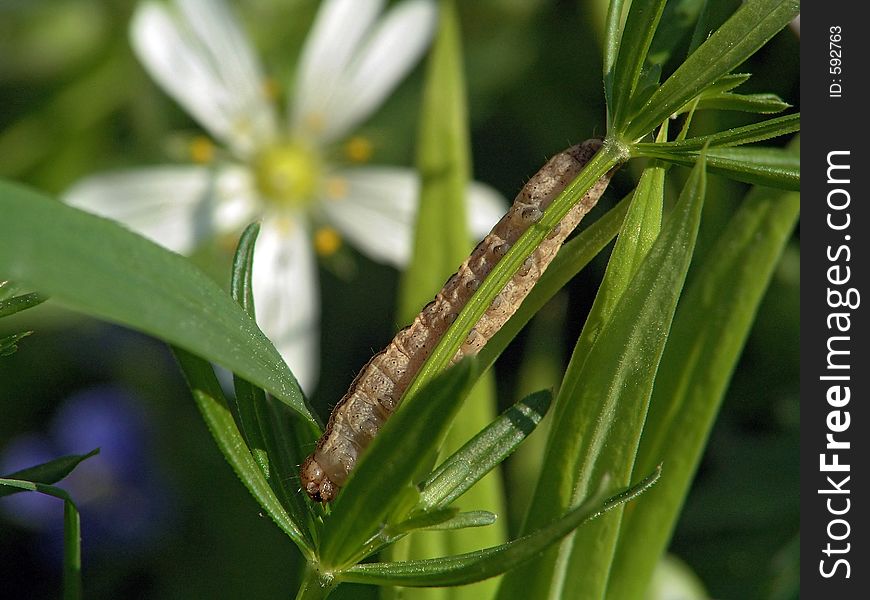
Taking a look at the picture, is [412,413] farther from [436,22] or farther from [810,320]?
[436,22]

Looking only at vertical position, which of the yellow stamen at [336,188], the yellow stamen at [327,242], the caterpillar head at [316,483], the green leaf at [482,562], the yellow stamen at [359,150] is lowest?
the green leaf at [482,562]

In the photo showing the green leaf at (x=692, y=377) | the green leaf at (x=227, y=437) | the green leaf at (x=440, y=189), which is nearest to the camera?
the green leaf at (x=227, y=437)

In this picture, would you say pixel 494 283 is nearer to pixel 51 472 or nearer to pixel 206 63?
pixel 51 472

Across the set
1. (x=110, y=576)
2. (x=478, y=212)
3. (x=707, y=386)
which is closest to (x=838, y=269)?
(x=707, y=386)

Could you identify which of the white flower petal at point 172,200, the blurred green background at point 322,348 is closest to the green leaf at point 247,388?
the blurred green background at point 322,348

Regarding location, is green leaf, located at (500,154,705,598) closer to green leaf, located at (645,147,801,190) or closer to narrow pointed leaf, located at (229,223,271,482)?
green leaf, located at (645,147,801,190)

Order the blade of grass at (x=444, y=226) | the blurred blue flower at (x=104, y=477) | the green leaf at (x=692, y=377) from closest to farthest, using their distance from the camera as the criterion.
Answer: the green leaf at (x=692, y=377), the blade of grass at (x=444, y=226), the blurred blue flower at (x=104, y=477)

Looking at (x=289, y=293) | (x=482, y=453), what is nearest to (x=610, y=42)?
(x=482, y=453)

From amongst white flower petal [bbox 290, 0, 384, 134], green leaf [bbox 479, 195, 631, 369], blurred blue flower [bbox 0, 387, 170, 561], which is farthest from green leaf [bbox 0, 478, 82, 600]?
white flower petal [bbox 290, 0, 384, 134]

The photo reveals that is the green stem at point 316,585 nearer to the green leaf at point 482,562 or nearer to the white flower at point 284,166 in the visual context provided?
the green leaf at point 482,562
